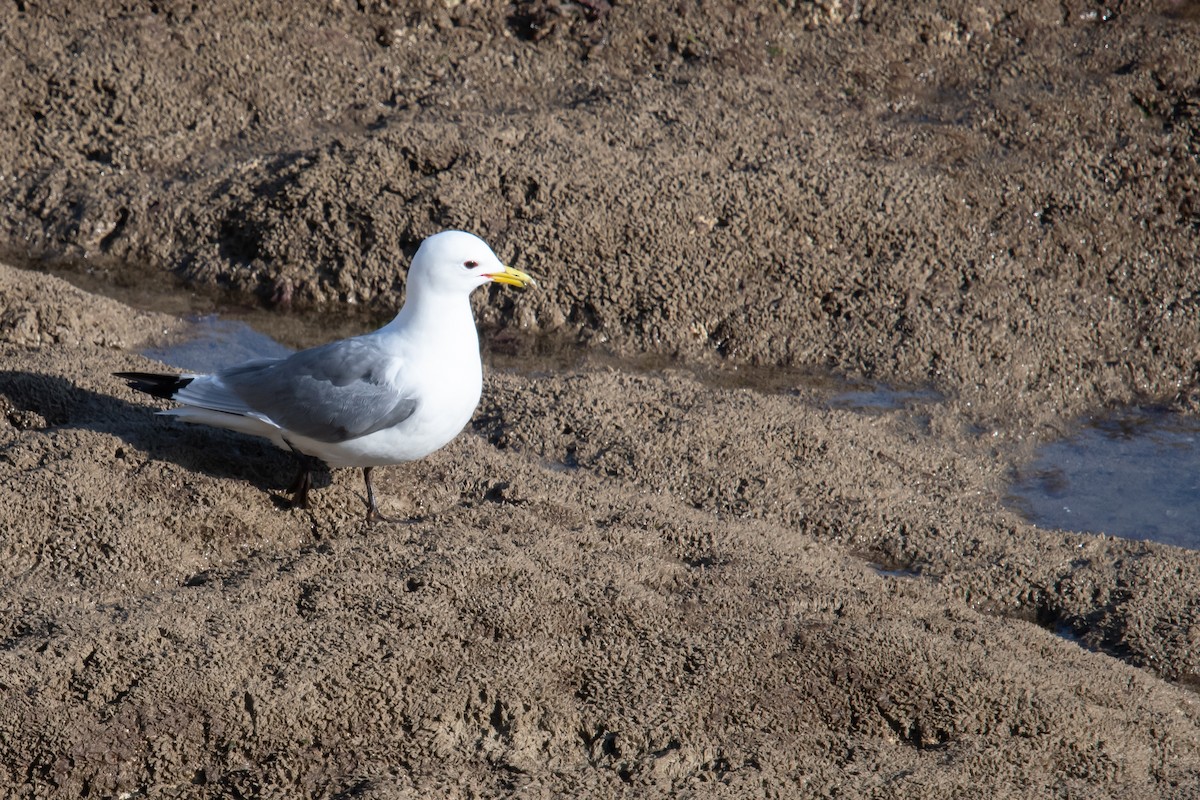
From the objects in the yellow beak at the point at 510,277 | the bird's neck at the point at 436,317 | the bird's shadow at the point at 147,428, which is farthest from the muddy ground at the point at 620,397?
the yellow beak at the point at 510,277

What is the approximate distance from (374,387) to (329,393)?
0.50 feet

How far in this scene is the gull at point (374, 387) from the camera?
4.06 metres

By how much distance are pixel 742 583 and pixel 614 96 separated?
4312 mm

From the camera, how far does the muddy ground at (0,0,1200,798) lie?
3.45 metres

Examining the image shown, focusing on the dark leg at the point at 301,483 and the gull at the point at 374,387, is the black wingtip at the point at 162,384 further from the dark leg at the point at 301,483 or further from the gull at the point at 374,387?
the dark leg at the point at 301,483

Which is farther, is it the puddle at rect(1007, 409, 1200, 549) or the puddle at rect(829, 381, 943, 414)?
the puddle at rect(829, 381, 943, 414)

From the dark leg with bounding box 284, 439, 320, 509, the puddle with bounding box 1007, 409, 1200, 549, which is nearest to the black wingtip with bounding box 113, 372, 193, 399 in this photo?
the dark leg with bounding box 284, 439, 320, 509

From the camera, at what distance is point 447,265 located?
4.28 meters

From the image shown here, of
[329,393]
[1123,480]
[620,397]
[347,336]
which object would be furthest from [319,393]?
[1123,480]

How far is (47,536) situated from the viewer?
392 centimetres

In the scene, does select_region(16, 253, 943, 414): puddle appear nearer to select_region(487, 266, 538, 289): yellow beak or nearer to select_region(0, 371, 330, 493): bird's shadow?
select_region(0, 371, 330, 493): bird's shadow

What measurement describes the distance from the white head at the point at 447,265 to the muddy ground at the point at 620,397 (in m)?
0.76

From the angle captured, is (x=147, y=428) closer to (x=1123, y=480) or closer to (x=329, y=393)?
(x=329, y=393)

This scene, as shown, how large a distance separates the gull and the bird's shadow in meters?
0.12
